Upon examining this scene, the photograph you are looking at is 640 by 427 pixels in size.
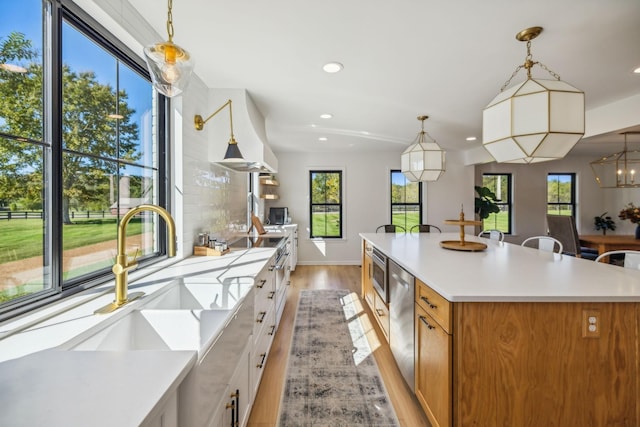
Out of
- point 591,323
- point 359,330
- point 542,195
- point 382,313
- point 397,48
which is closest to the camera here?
point 591,323

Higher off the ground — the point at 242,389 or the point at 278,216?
the point at 278,216

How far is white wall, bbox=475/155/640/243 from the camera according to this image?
7.07 m

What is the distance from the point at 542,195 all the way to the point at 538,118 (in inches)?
265

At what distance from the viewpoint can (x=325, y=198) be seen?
6.90 m

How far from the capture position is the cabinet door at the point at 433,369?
1.48 metres

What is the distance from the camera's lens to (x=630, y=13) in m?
1.85

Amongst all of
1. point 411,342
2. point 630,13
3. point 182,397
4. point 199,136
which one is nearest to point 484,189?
point 630,13

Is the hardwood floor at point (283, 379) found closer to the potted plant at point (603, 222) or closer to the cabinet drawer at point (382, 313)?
the cabinet drawer at point (382, 313)

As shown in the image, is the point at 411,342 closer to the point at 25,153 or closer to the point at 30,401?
the point at 30,401

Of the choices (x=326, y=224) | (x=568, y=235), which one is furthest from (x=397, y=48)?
(x=326, y=224)

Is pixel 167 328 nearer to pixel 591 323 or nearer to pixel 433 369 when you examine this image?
pixel 433 369

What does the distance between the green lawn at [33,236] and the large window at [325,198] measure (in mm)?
5303

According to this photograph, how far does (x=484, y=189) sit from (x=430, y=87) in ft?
13.8

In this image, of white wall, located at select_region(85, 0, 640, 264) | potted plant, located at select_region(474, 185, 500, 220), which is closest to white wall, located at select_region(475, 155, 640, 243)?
white wall, located at select_region(85, 0, 640, 264)
